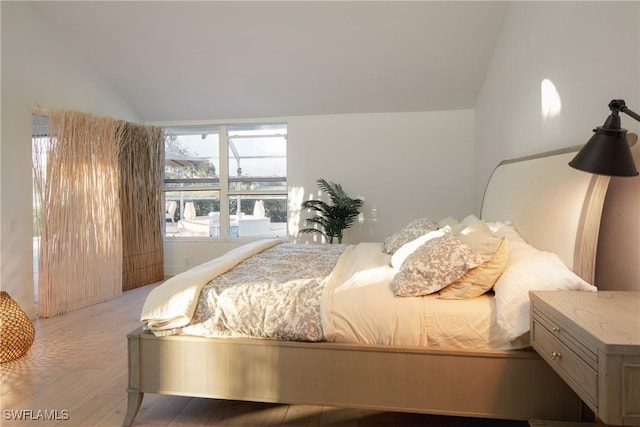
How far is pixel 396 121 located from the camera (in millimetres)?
4918

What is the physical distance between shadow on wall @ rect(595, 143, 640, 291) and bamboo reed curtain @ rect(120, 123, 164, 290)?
434 cm

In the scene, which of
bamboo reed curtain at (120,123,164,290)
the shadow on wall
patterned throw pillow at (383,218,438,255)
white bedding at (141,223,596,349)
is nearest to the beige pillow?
white bedding at (141,223,596,349)

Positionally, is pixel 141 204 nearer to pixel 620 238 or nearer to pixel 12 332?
pixel 12 332

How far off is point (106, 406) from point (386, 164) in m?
3.87

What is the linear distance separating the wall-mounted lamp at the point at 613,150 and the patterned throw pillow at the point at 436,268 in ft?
1.94

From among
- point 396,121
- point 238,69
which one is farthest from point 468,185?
point 238,69

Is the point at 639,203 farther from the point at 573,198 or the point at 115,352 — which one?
the point at 115,352

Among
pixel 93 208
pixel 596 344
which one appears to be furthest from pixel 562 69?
pixel 93 208

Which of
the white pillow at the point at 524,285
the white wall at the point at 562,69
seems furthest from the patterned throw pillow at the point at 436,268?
the white wall at the point at 562,69

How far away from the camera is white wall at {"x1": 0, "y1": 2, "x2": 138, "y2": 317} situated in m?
3.25

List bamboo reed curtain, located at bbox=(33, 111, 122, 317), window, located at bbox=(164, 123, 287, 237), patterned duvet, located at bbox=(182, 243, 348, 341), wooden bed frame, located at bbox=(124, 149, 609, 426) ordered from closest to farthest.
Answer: wooden bed frame, located at bbox=(124, 149, 609, 426), patterned duvet, located at bbox=(182, 243, 348, 341), bamboo reed curtain, located at bbox=(33, 111, 122, 317), window, located at bbox=(164, 123, 287, 237)

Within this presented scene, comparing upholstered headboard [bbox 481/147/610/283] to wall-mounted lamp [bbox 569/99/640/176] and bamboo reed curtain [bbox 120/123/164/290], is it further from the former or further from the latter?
bamboo reed curtain [bbox 120/123/164/290]

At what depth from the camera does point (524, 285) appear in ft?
5.17

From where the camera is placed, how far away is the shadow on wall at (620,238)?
1644mm
